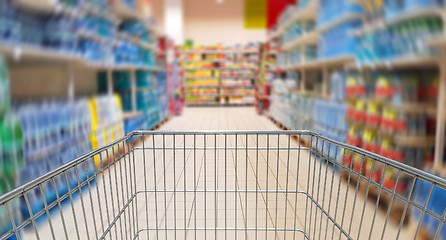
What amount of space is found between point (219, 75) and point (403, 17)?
33.2ft

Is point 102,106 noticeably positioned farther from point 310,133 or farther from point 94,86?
point 310,133

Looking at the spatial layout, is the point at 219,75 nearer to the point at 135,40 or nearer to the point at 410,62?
the point at 135,40

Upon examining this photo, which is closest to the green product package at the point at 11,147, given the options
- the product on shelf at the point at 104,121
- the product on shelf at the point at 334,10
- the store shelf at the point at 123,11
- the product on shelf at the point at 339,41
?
the product on shelf at the point at 104,121

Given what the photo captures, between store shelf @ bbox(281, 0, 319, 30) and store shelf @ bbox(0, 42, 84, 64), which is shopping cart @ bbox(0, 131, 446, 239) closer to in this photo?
store shelf @ bbox(0, 42, 84, 64)

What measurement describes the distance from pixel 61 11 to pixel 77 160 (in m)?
2.31

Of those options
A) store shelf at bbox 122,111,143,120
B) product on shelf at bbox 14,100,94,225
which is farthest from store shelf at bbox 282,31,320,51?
product on shelf at bbox 14,100,94,225

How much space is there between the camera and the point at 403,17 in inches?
94.5

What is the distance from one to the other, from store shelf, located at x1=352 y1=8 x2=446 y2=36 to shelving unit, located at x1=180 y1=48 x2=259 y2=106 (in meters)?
9.32

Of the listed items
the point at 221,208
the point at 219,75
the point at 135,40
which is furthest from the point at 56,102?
the point at 219,75

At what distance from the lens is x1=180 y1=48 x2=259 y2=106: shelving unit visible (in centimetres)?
1224

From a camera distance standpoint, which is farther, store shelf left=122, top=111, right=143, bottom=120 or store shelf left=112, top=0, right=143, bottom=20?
store shelf left=122, top=111, right=143, bottom=120

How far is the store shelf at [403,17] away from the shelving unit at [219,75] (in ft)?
30.6

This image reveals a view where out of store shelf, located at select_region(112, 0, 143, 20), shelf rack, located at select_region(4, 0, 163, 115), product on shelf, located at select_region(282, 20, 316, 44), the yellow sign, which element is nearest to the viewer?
shelf rack, located at select_region(4, 0, 163, 115)

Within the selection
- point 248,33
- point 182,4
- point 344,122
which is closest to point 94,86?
point 344,122
